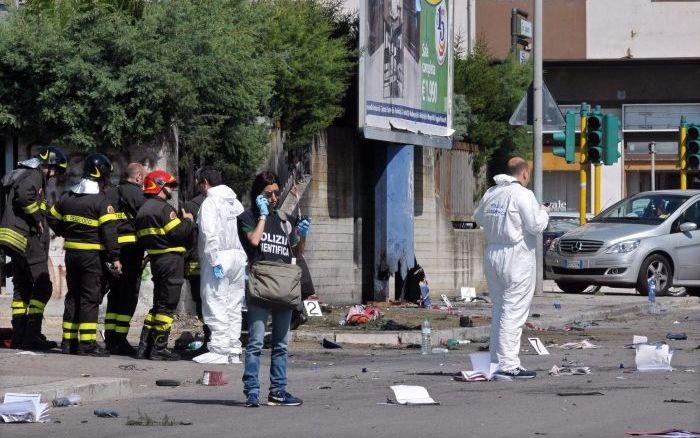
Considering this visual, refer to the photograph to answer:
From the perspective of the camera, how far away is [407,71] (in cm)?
2019

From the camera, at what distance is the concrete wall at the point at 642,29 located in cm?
5297

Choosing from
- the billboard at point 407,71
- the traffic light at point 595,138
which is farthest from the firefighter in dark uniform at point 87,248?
the traffic light at point 595,138

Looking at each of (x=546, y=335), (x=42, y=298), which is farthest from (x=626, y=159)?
(x=42, y=298)

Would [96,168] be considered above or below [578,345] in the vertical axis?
above

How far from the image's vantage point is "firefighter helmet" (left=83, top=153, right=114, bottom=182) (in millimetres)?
12617

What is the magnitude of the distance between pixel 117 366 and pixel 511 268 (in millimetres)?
3596

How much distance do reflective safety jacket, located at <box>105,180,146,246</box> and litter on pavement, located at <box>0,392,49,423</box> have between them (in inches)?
151

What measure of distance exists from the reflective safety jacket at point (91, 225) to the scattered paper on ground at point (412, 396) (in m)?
3.93

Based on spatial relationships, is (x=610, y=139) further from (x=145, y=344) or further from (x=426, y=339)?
(x=145, y=344)

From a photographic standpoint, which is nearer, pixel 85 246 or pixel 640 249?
pixel 85 246

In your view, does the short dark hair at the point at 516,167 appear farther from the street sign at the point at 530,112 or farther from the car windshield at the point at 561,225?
the car windshield at the point at 561,225

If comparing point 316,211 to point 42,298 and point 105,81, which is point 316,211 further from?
point 42,298

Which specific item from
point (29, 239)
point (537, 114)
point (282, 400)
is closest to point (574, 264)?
point (537, 114)

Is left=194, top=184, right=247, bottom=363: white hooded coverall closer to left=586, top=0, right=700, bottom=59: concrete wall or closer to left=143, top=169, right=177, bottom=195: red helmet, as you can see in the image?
left=143, top=169, right=177, bottom=195: red helmet
